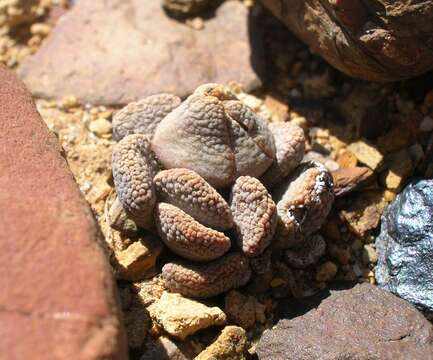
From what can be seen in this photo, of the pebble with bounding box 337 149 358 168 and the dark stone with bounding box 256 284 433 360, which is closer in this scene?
the dark stone with bounding box 256 284 433 360

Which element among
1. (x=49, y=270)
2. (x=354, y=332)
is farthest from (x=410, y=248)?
(x=49, y=270)

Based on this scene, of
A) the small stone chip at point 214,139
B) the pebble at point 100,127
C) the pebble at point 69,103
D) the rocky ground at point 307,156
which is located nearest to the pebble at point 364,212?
the rocky ground at point 307,156

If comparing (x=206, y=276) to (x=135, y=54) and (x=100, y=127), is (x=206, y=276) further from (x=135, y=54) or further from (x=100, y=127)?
(x=135, y=54)

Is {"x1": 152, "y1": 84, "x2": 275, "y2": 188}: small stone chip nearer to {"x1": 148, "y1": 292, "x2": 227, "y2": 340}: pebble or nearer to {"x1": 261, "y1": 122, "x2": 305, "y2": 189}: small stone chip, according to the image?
{"x1": 261, "y1": 122, "x2": 305, "y2": 189}: small stone chip

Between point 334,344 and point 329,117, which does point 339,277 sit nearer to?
point 334,344

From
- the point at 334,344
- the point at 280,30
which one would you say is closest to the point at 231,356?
the point at 334,344

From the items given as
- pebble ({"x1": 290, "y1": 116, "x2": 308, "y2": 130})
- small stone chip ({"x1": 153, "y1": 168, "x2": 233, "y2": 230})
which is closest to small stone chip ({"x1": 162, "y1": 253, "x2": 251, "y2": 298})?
small stone chip ({"x1": 153, "y1": 168, "x2": 233, "y2": 230})
